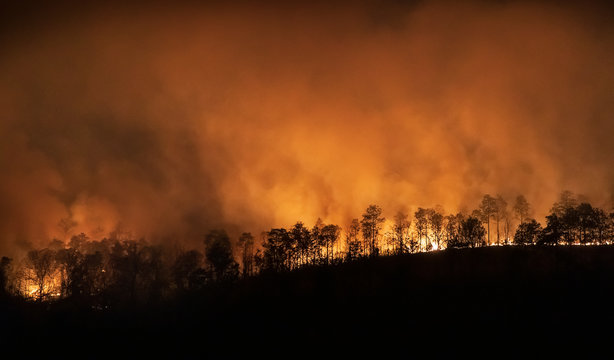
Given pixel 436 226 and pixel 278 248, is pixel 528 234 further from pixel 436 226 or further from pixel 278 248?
pixel 278 248

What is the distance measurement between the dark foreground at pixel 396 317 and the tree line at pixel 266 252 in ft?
115

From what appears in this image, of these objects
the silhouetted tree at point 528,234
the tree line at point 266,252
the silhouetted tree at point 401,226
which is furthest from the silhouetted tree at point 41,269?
the silhouetted tree at point 528,234

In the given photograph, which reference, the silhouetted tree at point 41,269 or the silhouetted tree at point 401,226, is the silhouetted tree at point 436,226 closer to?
the silhouetted tree at point 401,226

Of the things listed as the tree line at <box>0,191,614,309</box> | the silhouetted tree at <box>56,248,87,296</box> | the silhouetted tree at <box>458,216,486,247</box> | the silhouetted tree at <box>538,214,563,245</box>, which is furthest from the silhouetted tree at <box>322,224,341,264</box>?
the silhouetted tree at <box>56,248,87,296</box>

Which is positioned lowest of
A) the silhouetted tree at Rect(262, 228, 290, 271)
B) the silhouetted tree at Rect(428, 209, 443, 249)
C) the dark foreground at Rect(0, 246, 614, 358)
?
the dark foreground at Rect(0, 246, 614, 358)

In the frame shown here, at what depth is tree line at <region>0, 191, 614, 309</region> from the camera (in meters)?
95.4

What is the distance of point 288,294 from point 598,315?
85.9ft

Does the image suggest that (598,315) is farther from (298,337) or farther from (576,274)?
(298,337)

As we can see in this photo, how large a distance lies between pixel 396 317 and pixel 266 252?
75.9 metres

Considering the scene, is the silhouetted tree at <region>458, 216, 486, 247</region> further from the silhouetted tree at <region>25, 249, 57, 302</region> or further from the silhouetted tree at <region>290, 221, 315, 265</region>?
the silhouetted tree at <region>25, 249, 57, 302</region>

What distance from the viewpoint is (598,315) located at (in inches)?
1161

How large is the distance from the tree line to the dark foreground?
115ft

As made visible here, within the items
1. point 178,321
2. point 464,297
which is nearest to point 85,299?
point 178,321

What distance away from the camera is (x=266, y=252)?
105000mm
